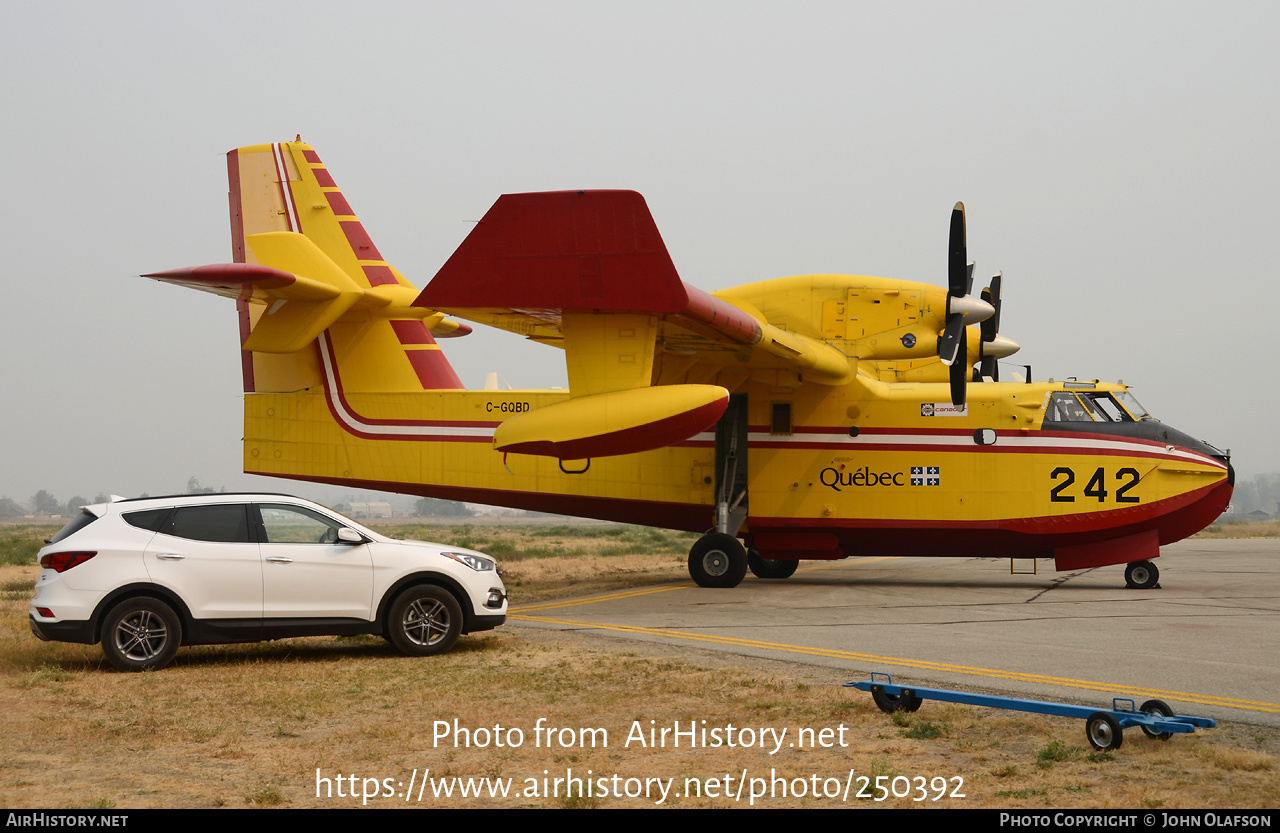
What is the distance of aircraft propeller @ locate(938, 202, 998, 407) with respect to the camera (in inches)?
614

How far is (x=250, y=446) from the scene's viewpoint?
18.6 m

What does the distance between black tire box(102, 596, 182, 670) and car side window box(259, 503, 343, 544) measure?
1117 millimetres

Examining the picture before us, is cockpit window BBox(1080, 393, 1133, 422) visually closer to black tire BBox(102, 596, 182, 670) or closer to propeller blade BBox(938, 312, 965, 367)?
propeller blade BBox(938, 312, 965, 367)

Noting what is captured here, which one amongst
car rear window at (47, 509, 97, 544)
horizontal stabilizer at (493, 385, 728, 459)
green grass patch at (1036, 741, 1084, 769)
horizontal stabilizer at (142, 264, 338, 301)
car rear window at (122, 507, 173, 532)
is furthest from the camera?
horizontal stabilizer at (142, 264, 338, 301)

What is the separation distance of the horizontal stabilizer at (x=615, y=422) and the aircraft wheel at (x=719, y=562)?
4752mm

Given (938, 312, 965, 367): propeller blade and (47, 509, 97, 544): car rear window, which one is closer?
(47, 509, 97, 544): car rear window

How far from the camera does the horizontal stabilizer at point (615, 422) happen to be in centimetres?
1260

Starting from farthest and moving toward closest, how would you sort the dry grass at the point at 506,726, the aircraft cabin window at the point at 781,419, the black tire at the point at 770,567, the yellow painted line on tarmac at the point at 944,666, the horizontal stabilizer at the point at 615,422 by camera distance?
the black tire at the point at 770,567, the aircraft cabin window at the point at 781,419, the horizontal stabilizer at the point at 615,422, the yellow painted line on tarmac at the point at 944,666, the dry grass at the point at 506,726

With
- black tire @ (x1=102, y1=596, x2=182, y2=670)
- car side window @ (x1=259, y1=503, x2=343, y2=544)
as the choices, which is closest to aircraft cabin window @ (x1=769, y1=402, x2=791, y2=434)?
car side window @ (x1=259, y1=503, x2=343, y2=544)

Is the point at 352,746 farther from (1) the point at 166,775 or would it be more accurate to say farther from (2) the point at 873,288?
(2) the point at 873,288

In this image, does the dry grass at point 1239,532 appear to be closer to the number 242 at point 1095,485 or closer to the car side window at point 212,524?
the number 242 at point 1095,485

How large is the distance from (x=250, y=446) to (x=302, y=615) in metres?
9.73

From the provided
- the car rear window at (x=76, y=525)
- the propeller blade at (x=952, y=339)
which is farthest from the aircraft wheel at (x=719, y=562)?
the car rear window at (x=76, y=525)

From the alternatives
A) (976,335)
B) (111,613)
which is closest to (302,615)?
(111,613)
